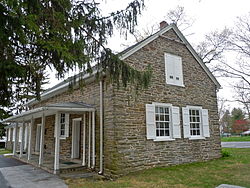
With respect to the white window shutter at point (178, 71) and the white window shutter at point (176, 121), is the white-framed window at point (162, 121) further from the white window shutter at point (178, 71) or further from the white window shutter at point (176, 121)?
the white window shutter at point (178, 71)

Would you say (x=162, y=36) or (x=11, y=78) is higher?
(x=162, y=36)

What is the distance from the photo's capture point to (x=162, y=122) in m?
9.36

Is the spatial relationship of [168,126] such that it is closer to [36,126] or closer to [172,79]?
[172,79]

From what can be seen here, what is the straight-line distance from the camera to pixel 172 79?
1030cm

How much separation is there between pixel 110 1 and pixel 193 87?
8013 mm

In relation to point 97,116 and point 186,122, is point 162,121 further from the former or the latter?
point 97,116

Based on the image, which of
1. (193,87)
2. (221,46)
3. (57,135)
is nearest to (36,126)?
(57,135)

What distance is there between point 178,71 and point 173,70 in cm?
39

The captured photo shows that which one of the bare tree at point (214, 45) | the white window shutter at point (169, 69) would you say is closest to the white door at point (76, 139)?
the white window shutter at point (169, 69)

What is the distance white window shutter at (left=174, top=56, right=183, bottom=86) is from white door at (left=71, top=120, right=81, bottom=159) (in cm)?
536

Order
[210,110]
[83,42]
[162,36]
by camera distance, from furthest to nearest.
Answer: [210,110] < [162,36] < [83,42]

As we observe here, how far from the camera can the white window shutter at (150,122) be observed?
339 inches

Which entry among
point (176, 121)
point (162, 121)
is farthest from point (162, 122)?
point (176, 121)

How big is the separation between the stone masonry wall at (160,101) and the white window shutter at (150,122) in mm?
178
